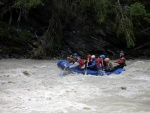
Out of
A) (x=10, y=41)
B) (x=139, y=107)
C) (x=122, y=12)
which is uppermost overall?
(x=122, y=12)

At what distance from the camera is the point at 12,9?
16000 millimetres

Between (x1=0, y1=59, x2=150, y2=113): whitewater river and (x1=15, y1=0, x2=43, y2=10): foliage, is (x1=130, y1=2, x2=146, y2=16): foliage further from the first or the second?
(x1=15, y1=0, x2=43, y2=10): foliage

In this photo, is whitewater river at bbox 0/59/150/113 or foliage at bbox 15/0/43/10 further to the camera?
foliage at bbox 15/0/43/10

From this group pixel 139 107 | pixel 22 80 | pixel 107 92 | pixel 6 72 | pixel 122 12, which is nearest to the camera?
pixel 139 107

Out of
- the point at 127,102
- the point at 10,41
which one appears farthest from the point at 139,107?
the point at 10,41

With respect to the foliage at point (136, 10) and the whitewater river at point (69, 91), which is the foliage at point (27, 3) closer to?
the whitewater river at point (69, 91)

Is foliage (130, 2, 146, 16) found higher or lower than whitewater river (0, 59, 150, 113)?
higher

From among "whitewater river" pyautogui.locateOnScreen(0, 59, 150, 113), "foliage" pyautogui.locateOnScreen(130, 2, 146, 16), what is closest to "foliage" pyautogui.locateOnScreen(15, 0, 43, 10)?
"whitewater river" pyautogui.locateOnScreen(0, 59, 150, 113)

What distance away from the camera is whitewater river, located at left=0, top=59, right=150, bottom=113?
734 centimetres

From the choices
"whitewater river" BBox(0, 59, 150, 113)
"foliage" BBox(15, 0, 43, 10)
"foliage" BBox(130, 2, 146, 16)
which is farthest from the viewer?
"foliage" BBox(130, 2, 146, 16)

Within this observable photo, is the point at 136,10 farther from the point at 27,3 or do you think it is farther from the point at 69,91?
the point at 69,91

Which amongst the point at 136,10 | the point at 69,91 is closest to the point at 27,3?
the point at 136,10

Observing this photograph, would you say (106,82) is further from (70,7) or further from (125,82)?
(70,7)

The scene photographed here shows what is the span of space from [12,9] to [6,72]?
18.3 ft
